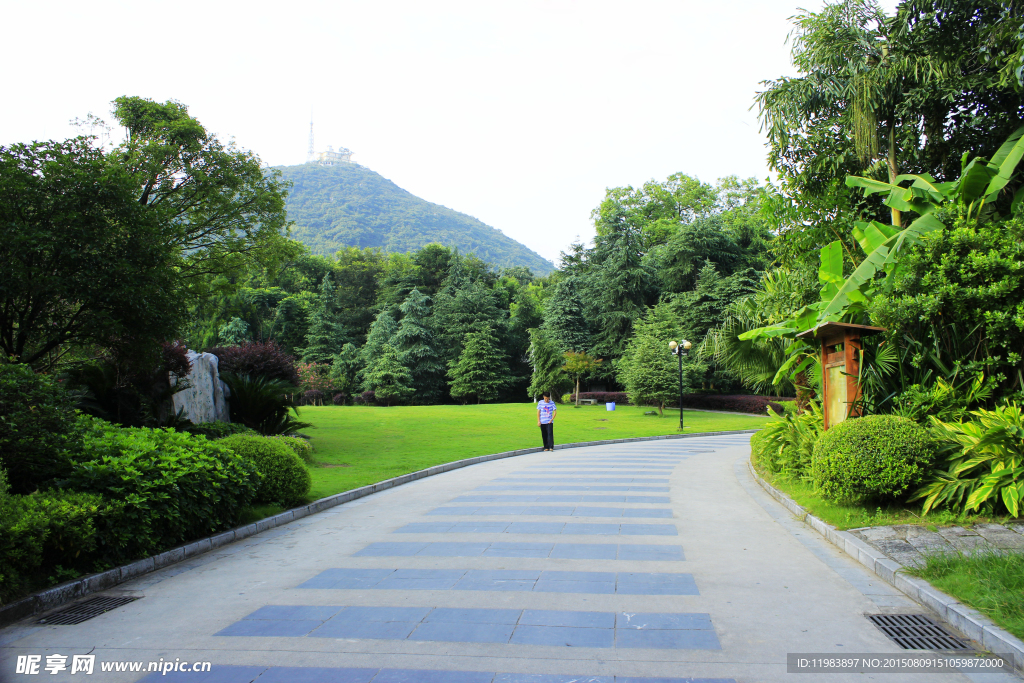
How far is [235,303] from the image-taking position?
50062mm

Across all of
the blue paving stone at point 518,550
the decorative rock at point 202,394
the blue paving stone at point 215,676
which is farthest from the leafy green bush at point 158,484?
the decorative rock at point 202,394

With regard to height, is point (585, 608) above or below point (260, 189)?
below

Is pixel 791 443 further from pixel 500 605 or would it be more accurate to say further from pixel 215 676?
pixel 215 676

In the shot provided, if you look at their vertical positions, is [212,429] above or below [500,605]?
above

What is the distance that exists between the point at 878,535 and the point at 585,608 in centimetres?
375

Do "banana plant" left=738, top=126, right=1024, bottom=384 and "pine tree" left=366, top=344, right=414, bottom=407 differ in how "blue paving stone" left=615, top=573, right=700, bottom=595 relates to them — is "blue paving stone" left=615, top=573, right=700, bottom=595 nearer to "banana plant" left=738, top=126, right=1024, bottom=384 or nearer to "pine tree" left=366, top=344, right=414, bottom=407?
"banana plant" left=738, top=126, right=1024, bottom=384

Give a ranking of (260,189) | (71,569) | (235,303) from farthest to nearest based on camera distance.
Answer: (235,303), (260,189), (71,569)

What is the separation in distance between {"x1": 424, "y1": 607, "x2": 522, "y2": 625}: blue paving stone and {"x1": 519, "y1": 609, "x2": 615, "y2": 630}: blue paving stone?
0.31ft

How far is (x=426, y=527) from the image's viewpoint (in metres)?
7.58

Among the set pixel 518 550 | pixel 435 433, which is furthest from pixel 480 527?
pixel 435 433

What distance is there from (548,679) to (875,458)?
544 centimetres

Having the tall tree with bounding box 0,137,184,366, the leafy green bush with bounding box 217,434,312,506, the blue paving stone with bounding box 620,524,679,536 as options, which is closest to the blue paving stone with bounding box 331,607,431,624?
the blue paving stone with bounding box 620,524,679,536

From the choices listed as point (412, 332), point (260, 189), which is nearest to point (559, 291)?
point (412, 332)

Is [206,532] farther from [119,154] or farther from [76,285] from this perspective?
[119,154]
